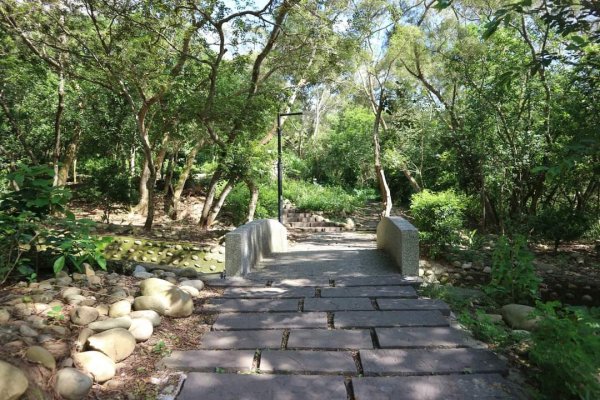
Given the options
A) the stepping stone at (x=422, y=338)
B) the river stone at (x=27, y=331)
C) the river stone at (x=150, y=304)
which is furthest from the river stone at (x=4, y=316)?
the stepping stone at (x=422, y=338)

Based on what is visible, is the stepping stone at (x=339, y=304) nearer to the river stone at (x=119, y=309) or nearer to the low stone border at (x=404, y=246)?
the low stone border at (x=404, y=246)

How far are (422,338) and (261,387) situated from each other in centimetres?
142

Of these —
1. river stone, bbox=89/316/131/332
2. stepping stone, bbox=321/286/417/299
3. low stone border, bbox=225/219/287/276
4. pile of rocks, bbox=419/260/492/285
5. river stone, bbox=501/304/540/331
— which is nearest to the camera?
river stone, bbox=89/316/131/332

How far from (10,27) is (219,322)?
25.8 feet

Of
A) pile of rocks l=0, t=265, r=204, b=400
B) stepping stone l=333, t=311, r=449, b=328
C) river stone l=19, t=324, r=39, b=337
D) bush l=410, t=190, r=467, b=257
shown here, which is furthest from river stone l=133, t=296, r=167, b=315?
bush l=410, t=190, r=467, b=257

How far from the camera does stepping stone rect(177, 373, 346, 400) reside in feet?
8.18

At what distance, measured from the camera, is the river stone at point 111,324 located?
3.07m

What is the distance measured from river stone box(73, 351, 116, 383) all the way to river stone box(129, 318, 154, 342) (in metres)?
0.43

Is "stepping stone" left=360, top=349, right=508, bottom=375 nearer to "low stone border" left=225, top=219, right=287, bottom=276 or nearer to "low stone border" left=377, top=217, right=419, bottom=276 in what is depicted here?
"low stone border" left=377, top=217, right=419, bottom=276

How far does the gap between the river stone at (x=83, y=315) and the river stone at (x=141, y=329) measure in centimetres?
31

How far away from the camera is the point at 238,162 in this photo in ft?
31.2

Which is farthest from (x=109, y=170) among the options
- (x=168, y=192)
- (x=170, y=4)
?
(x=170, y=4)

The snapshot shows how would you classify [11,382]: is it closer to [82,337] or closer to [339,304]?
[82,337]

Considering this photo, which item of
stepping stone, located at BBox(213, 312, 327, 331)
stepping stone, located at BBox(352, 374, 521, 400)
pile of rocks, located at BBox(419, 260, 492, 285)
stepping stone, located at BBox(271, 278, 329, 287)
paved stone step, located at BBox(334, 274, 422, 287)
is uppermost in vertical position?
paved stone step, located at BBox(334, 274, 422, 287)
